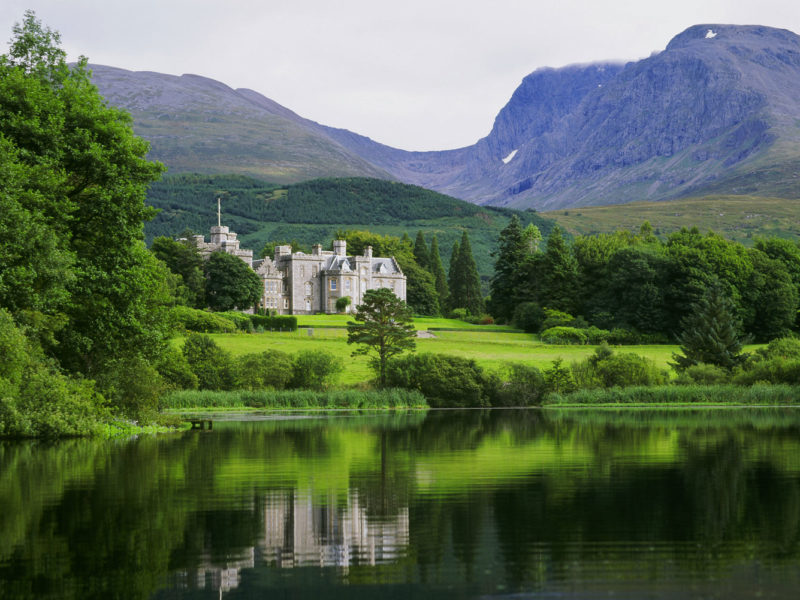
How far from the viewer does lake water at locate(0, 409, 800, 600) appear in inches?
389

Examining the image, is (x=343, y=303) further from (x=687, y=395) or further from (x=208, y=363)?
(x=687, y=395)

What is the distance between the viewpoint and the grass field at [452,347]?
6506 centimetres

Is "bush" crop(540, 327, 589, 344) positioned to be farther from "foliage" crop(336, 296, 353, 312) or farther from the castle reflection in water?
the castle reflection in water

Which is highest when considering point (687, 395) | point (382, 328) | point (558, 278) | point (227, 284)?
point (558, 278)

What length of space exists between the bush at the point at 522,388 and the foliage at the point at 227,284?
52856 mm

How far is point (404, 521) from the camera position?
13.8 m

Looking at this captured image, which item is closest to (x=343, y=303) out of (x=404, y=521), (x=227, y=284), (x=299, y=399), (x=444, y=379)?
(x=227, y=284)

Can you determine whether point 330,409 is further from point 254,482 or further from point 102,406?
point 254,482

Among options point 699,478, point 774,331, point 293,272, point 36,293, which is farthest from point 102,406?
point 293,272

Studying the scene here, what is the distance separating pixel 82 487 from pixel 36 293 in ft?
41.8

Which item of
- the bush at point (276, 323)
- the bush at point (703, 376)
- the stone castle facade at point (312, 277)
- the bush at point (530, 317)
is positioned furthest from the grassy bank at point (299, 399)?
the stone castle facade at point (312, 277)

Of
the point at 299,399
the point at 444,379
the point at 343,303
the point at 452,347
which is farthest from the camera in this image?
the point at 343,303

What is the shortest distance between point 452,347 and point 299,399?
27.2 metres

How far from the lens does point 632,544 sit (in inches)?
456
